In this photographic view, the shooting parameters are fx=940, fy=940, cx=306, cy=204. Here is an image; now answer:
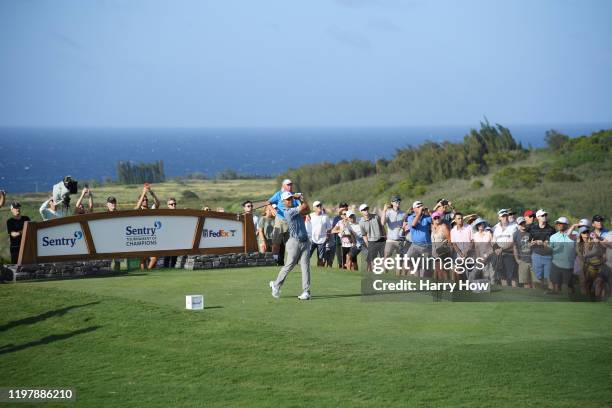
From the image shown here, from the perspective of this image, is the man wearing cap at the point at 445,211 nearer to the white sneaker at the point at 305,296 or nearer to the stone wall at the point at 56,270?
the white sneaker at the point at 305,296

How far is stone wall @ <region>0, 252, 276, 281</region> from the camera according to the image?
1886 centimetres

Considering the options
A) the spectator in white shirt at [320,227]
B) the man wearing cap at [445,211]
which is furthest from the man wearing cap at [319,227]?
the man wearing cap at [445,211]

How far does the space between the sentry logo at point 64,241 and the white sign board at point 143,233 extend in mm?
305

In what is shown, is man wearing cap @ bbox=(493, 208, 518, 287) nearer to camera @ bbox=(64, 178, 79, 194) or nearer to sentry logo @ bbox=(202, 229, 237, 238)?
sentry logo @ bbox=(202, 229, 237, 238)

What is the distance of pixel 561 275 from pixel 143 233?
8.96 metres

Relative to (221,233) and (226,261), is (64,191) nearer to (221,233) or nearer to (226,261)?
(221,233)

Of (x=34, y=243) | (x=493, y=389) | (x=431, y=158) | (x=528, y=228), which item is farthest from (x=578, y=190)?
(x=493, y=389)

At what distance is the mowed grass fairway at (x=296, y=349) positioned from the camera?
11.9 m

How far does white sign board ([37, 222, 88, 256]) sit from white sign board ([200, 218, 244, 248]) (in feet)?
9.48

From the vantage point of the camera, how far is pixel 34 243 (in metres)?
19.2

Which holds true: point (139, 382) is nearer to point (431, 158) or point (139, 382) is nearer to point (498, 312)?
point (498, 312)

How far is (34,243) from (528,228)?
32.9 ft

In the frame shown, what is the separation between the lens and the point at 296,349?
1352 cm

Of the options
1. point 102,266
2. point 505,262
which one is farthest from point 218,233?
point 505,262
